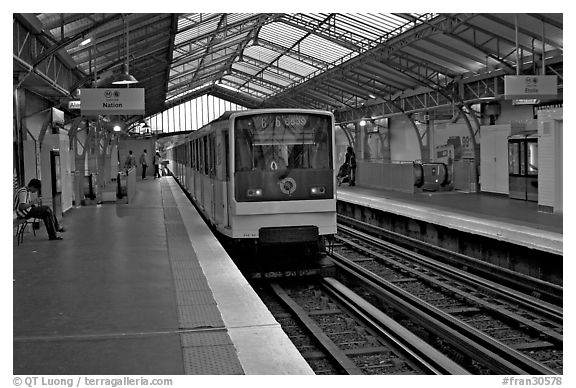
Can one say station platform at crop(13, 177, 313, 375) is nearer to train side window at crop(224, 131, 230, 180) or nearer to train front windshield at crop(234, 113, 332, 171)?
train side window at crop(224, 131, 230, 180)

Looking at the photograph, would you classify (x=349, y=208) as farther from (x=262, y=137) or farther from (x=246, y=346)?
(x=246, y=346)

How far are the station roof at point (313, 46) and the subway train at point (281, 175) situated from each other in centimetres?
523

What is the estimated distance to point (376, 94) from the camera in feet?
103

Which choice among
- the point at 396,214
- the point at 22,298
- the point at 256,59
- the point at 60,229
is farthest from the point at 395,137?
the point at 22,298

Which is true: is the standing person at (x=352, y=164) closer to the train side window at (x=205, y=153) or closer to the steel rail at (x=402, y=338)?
the train side window at (x=205, y=153)

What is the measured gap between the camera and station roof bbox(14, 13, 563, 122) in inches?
695

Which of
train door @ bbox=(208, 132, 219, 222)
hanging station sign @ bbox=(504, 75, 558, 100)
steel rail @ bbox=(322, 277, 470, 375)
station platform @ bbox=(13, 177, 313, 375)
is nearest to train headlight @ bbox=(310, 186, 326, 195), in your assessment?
steel rail @ bbox=(322, 277, 470, 375)

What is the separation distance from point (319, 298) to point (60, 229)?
607 cm

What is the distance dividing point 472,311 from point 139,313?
5144 mm

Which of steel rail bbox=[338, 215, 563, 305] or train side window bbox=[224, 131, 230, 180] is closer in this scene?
steel rail bbox=[338, 215, 563, 305]

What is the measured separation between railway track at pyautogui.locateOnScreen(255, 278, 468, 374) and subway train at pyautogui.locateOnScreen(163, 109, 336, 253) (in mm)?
1049

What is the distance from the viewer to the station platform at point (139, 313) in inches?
210

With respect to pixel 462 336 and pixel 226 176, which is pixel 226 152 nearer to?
pixel 226 176

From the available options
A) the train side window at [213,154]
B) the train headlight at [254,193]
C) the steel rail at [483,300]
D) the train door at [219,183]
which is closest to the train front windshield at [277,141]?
the train headlight at [254,193]
